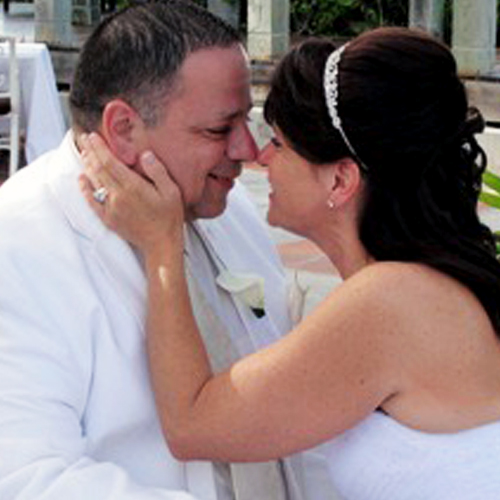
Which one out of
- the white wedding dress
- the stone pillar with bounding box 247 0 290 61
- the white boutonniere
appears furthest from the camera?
the stone pillar with bounding box 247 0 290 61

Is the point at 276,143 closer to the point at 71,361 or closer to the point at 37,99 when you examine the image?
the point at 71,361

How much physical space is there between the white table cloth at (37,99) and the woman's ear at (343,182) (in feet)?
21.5

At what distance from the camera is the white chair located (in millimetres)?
7922

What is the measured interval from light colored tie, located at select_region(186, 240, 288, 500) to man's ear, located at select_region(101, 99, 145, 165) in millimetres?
271

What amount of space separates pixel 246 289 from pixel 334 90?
0.54 metres

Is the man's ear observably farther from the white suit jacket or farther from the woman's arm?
the woman's arm

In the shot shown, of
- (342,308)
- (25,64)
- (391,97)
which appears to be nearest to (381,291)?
(342,308)

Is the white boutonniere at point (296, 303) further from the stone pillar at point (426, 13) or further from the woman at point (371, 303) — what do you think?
the stone pillar at point (426, 13)

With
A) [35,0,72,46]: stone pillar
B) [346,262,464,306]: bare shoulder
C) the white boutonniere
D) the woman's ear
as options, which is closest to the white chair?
[35,0,72,46]: stone pillar

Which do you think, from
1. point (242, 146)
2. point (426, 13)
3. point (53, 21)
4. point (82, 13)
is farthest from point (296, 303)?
point (82, 13)

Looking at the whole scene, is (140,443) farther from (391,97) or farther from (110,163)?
(391,97)

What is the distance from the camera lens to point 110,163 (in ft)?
6.51

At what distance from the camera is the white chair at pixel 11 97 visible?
792 centimetres

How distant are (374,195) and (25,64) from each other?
6.71 meters
